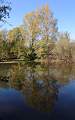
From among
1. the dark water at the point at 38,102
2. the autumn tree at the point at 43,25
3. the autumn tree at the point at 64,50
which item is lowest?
the dark water at the point at 38,102

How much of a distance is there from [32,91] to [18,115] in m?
8.32

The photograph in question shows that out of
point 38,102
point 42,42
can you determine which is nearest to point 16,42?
point 42,42

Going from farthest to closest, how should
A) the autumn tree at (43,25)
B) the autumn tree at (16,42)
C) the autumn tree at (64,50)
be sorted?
1. the autumn tree at (16,42)
2. the autumn tree at (64,50)
3. the autumn tree at (43,25)

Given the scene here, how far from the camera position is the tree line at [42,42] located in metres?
65.2

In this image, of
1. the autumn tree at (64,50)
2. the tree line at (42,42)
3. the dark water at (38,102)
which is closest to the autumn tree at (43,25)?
the tree line at (42,42)

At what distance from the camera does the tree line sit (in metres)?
65.2

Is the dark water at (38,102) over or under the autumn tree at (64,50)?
under

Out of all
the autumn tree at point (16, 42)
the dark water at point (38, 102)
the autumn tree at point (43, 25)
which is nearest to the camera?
the dark water at point (38, 102)

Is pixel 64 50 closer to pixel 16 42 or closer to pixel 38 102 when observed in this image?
pixel 16 42

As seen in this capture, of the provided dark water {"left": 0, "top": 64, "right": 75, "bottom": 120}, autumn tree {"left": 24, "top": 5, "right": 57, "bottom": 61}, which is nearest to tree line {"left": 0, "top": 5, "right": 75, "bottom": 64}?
autumn tree {"left": 24, "top": 5, "right": 57, "bottom": 61}

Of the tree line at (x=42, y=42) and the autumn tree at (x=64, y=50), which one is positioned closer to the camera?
the tree line at (x=42, y=42)

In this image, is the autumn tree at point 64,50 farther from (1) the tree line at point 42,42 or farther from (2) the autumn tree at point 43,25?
(2) the autumn tree at point 43,25

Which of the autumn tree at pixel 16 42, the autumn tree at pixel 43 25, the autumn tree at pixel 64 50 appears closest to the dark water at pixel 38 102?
the autumn tree at pixel 43 25

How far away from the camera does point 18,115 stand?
1575 centimetres
